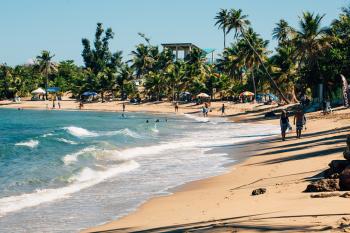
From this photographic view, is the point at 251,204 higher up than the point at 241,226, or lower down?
lower down

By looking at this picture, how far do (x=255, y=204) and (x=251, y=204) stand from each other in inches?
3.8

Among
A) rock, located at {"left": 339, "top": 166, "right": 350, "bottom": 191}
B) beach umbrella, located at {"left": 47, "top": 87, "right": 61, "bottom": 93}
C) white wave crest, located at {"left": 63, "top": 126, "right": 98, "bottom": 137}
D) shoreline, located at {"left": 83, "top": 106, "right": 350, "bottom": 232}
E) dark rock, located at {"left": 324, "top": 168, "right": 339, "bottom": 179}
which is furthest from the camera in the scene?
beach umbrella, located at {"left": 47, "top": 87, "right": 61, "bottom": 93}

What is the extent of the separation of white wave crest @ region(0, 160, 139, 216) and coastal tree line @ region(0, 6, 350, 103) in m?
31.3

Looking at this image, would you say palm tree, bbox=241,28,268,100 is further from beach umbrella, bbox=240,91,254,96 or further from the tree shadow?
the tree shadow

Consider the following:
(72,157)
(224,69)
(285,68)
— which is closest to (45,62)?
(224,69)

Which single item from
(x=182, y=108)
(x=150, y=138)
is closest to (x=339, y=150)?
(x=150, y=138)

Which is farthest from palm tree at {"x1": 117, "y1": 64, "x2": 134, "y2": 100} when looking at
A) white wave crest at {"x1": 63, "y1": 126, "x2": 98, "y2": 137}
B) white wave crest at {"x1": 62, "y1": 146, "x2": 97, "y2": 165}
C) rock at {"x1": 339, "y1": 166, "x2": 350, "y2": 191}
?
rock at {"x1": 339, "y1": 166, "x2": 350, "y2": 191}

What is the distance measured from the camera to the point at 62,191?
51.8 ft

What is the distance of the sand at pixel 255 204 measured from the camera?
819cm

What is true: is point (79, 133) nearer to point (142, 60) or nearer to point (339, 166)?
point (339, 166)

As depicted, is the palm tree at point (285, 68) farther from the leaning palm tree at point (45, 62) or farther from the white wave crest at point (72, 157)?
the leaning palm tree at point (45, 62)

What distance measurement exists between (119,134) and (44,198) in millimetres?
23649

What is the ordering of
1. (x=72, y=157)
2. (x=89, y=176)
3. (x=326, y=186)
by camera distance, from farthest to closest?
(x=72, y=157)
(x=89, y=176)
(x=326, y=186)

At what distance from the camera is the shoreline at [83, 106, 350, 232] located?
8.31 meters
